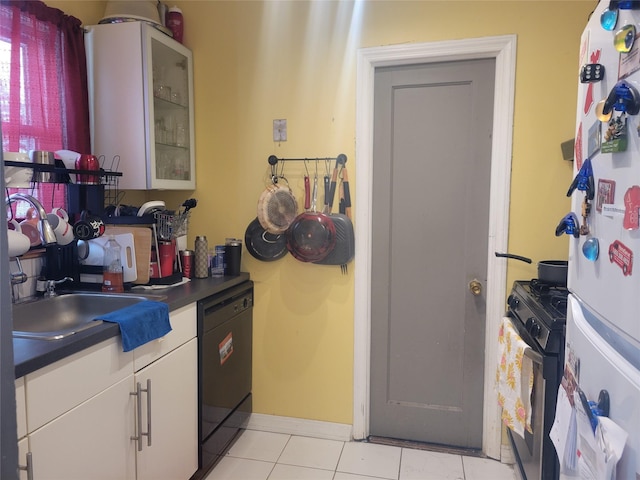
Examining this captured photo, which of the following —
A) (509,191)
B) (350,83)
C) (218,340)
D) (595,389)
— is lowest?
(218,340)

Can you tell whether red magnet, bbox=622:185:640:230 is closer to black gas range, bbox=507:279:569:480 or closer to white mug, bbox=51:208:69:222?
black gas range, bbox=507:279:569:480

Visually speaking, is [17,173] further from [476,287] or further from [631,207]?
[476,287]

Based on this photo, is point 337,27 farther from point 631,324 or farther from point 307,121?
point 631,324

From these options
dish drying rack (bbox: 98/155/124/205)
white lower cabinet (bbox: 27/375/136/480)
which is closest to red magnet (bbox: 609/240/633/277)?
white lower cabinet (bbox: 27/375/136/480)

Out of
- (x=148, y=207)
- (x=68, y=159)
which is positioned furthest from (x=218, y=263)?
(x=68, y=159)

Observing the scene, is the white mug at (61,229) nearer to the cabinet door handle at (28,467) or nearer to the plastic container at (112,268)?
the plastic container at (112,268)

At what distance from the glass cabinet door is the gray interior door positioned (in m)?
1.08

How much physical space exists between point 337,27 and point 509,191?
1.26 meters

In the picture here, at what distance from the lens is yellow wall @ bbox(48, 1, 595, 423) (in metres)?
2.25

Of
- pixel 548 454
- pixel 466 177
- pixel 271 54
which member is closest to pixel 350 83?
pixel 271 54

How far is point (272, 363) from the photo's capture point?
2742mm

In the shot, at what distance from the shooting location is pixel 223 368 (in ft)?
7.80

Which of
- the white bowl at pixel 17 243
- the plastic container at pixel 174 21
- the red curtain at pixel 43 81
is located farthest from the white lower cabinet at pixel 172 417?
the plastic container at pixel 174 21

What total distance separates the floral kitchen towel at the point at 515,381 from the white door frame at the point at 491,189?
0.43 metres
